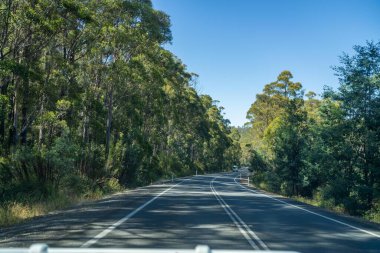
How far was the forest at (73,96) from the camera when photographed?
16.6 metres

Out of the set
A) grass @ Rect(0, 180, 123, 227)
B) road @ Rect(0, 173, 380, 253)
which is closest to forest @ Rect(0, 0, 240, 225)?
grass @ Rect(0, 180, 123, 227)

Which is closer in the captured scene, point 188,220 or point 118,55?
point 188,220

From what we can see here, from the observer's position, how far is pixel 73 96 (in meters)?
23.3

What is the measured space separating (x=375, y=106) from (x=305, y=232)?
50.1 ft

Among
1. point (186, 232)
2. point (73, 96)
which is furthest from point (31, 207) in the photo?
point (73, 96)

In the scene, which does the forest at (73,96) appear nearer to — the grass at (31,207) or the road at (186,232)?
the grass at (31,207)

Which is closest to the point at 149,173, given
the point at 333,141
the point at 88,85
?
the point at 88,85

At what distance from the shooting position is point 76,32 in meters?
23.2

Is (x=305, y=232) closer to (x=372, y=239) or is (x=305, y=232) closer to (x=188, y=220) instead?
(x=372, y=239)

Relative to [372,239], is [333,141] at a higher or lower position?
higher

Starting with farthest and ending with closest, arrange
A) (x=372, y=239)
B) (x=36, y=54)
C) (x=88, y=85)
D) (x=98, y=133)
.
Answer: (x=98, y=133)
(x=88, y=85)
(x=36, y=54)
(x=372, y=239)

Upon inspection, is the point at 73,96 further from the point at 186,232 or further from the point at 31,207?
the point at 186,232

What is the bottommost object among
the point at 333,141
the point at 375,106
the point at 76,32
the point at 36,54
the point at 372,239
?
the point at 372,239

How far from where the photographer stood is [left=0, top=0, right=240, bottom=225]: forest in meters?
16.6
